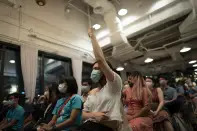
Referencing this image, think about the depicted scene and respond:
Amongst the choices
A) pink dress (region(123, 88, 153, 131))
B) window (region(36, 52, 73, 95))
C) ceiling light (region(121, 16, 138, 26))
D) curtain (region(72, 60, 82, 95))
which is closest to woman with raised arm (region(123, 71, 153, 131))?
pink dress (region(123, 88, 153, 131))

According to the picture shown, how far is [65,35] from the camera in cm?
470

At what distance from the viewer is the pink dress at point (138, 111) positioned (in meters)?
1.82

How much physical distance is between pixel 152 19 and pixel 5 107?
4.09 metres

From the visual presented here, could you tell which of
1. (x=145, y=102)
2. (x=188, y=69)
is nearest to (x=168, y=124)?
(x=145, y=102)

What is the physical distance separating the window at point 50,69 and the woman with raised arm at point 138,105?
176 centimetres

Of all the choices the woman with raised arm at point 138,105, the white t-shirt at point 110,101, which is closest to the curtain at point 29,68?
the woman with raised arm at point 138,105

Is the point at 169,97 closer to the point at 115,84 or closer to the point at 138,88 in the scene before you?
the point at 138,88

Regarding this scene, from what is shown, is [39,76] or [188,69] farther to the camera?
[188,69]

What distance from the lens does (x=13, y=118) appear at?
2850 mm

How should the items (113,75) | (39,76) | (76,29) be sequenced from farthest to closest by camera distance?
(76,29) → (39,76) → (113,75)

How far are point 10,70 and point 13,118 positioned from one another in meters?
1.15

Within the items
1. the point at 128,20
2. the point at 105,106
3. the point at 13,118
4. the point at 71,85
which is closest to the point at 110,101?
the point at 105,106

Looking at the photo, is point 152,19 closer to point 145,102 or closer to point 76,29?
point 76,29

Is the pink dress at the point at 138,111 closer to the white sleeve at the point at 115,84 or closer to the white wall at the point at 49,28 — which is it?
the white sleeve at the point at 115,84
